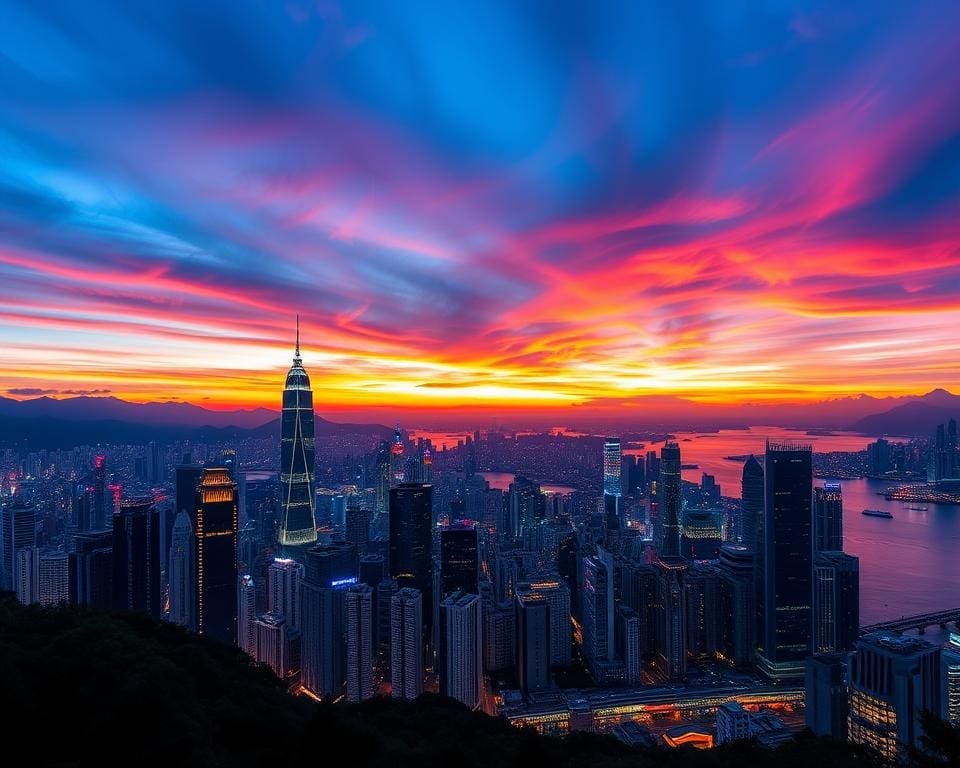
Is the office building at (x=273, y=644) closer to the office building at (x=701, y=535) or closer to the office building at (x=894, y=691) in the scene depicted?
the office building at (x=894, y=691)

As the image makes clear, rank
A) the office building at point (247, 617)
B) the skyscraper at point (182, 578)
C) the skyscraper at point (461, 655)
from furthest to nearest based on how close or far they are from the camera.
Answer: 1. the skyscraper at point (182, 578)
2. the office building at point (247, 617)
3. the skyscraper at point (461, 655)

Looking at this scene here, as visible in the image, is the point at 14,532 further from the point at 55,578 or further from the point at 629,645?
the point at 629,645

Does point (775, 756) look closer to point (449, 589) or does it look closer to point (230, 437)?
point (449, 589)

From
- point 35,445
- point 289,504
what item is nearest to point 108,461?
point 35,445

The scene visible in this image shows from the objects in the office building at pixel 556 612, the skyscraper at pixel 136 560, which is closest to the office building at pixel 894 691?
the office building at pixel 556 612

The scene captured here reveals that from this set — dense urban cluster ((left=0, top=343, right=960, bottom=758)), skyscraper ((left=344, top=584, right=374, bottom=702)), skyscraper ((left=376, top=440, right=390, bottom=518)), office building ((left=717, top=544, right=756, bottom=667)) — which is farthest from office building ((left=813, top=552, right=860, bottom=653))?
skyscraper ((left=376, top=440, right=390, bottom=518))

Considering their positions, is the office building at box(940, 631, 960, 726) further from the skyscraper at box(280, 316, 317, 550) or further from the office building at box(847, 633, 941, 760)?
the skyscraper at box(280, 316, 317, 550)

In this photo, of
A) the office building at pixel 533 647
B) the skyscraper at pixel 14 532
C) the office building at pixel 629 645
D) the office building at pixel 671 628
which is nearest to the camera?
the office building at pixel 533 647
